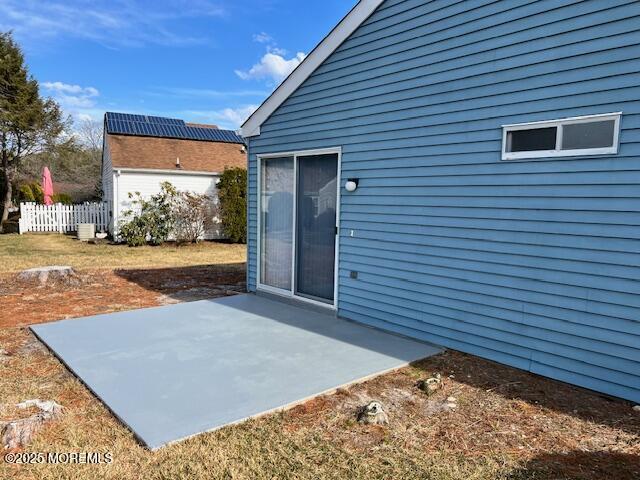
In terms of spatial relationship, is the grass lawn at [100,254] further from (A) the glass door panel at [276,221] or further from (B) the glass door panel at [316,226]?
(B) the glass door panel at [316,226]

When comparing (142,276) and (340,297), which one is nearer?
(340,297)

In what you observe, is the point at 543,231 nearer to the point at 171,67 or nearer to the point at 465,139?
the point at 465,139

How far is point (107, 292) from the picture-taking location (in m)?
7.25

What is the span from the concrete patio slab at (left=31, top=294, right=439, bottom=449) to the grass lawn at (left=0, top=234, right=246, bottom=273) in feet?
16.8

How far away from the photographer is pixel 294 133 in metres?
6.25

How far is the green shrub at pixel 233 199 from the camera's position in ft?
49.7

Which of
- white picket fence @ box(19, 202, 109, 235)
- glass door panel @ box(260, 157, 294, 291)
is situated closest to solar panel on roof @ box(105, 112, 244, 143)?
white picket fence @ box(19, 202, 109, 235)

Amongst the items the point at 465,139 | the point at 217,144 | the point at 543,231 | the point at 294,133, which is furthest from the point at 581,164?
the point at 217,144

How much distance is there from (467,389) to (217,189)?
533 inches

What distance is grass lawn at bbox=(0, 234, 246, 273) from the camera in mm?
10125

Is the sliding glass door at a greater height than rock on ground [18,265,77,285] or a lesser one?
greater

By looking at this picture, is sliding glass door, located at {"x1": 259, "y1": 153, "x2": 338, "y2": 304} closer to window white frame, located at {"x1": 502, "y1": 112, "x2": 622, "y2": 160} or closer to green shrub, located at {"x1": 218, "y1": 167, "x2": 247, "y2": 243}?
window white frame, located at {"x1": 502, "y1": 112, "x2": 622, "y2": 160}

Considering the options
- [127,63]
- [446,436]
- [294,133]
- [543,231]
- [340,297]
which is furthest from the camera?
[127,63]

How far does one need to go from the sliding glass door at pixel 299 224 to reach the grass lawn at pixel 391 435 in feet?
7.50
